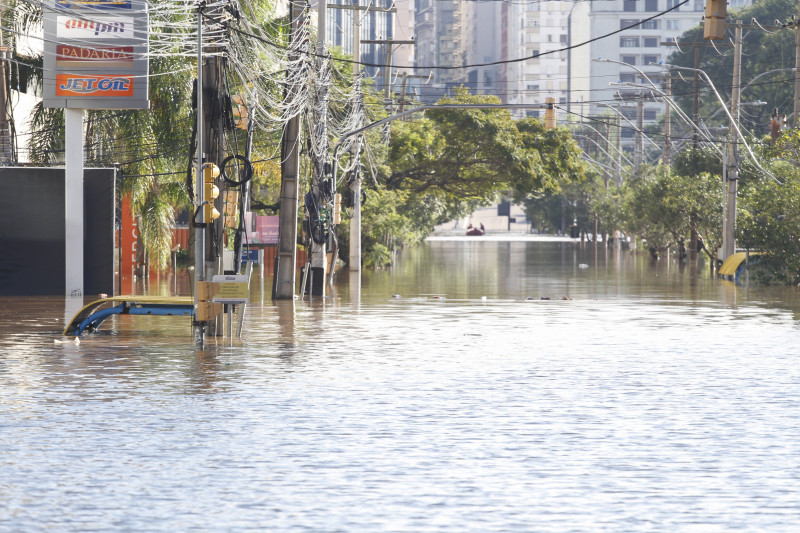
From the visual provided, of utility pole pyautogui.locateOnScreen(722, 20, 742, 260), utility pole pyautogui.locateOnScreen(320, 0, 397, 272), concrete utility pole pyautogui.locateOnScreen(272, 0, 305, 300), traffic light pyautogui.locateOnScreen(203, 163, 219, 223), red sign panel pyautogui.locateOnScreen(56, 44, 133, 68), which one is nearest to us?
traffic light pyautogui.locateOnScreen(203, 163, 219, 223)

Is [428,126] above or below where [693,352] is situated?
above

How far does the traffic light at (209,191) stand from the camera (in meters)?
22.4

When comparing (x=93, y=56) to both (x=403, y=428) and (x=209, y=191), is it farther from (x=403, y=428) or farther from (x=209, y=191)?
(x=403, y=428)

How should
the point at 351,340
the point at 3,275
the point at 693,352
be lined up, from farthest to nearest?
the point at 3,275, the point at 351,340, the point at 693,352

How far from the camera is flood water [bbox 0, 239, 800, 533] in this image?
31.0ft

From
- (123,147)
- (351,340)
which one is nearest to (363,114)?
(123,147)

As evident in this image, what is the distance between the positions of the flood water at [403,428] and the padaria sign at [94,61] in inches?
356

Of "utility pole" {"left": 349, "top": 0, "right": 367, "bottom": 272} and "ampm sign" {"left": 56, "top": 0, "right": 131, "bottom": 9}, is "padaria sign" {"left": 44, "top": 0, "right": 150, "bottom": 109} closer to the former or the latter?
"ampm sign" {"left": 56, "top": 0, "right": 131, "bottom": 9}

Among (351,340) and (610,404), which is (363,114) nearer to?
(351,340)

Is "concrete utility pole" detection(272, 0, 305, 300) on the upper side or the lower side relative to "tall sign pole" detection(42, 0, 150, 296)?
lower

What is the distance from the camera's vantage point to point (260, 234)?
46.2 meters

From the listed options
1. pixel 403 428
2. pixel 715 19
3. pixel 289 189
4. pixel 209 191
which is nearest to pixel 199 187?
pixel 209 191

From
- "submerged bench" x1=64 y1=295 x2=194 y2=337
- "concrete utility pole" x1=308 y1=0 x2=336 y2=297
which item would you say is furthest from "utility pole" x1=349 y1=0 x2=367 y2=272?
"submerged bench" x1=64 y1=295 x2=194 y2=337

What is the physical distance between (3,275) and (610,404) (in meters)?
25.9
